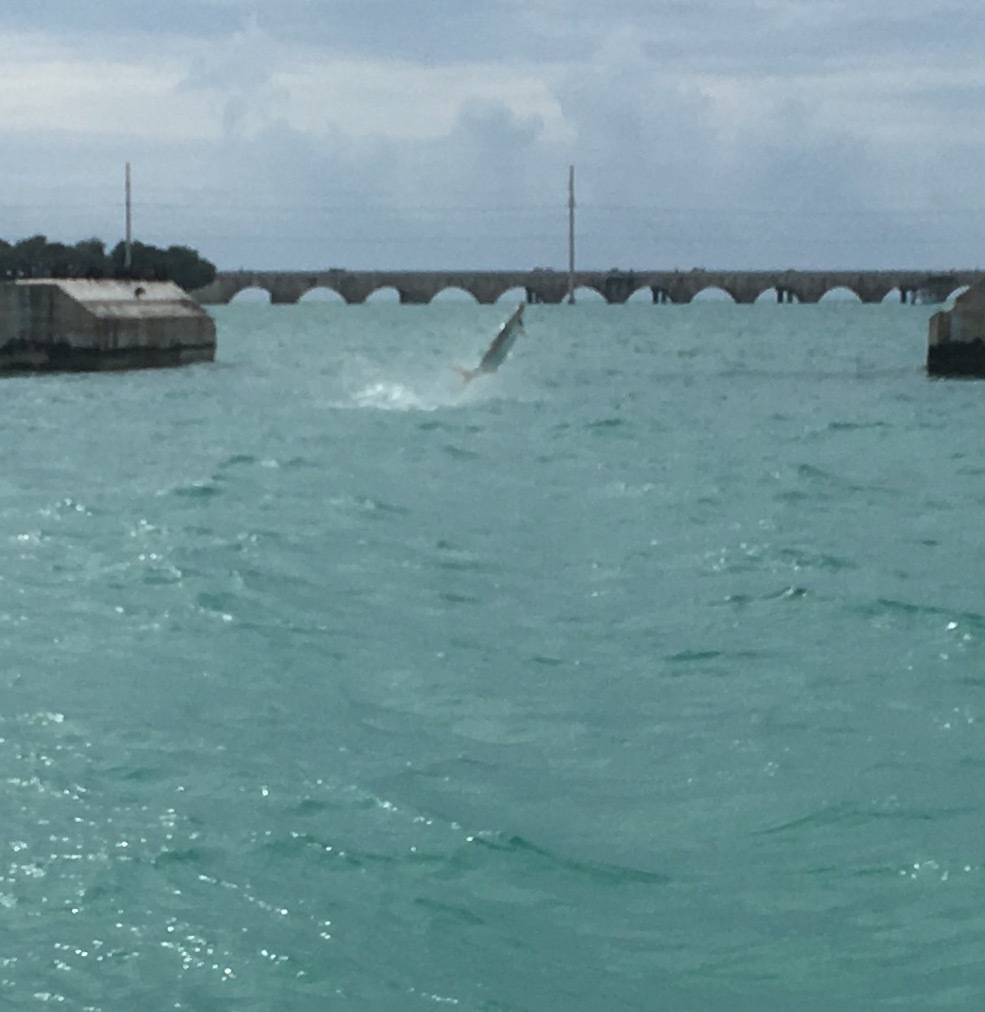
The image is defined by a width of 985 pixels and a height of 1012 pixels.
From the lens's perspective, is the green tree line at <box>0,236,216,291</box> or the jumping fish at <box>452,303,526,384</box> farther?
the green tree line at <box>0,236,216,291</box>

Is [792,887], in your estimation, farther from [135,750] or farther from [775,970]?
[135,750]

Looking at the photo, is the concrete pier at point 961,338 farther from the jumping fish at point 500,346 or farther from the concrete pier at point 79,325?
the concrete pier at point 79,325

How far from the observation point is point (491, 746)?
12.0 metres

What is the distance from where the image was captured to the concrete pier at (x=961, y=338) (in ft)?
165

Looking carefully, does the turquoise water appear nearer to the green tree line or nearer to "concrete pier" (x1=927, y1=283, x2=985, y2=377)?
"concrete pier" (x1=927, y1=283, x2=985, y2=377)

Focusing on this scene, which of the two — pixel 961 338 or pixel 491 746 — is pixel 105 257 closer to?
pixel 961 338

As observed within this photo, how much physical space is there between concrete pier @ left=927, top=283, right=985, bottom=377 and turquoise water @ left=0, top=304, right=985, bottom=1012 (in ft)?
79.4

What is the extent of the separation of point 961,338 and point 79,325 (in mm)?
22023

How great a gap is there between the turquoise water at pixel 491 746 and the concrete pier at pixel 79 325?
2664cm

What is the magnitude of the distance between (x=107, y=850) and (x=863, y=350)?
74455 millimetres

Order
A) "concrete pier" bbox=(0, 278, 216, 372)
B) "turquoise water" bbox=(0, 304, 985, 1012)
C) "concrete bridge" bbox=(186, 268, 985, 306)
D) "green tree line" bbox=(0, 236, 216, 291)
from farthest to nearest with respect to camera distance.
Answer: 1. "concrete bridge" bbox=(186, 268, 985, 306)
2. "green tree line" bbox=(0, 236, 216, 291)
3. "concrete pier" bbox=(0, 278, 216, 372)
4. "turquoise water" bbox=(0, 304, 985, 1012)

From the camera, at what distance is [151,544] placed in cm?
2094

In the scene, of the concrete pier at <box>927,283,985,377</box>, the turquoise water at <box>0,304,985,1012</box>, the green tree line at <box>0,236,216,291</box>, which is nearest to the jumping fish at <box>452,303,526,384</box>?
the concrete pier at <box>927,283,985,377</box>

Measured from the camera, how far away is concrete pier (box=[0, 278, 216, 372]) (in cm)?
5275
